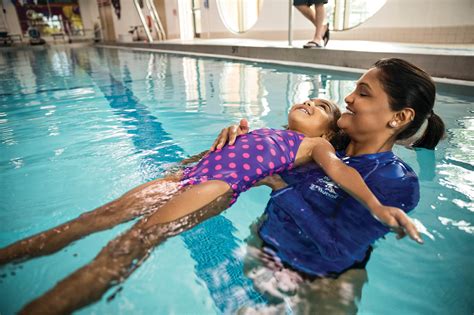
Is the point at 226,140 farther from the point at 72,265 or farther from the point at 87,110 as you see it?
the point at 87,110

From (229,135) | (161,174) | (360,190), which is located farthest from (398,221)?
(161,174)

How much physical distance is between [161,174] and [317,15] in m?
5.63

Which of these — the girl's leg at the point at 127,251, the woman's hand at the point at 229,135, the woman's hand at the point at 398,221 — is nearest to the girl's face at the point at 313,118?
the woman's hand at the point at 229,135

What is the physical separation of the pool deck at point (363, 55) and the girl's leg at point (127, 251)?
4.43 metres

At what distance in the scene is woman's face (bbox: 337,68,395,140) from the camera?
5.06 feet

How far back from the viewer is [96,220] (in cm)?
151

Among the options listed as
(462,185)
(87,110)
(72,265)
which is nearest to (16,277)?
(72,265)

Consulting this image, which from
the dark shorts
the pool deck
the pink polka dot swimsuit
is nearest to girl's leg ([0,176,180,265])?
the pink polka dot swimsuit

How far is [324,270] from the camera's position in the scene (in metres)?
1.28

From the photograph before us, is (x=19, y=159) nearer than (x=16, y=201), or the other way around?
(x=16, y=201)

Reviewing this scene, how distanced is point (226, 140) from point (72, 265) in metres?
1.02

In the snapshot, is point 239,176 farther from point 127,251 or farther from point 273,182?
point 127,251

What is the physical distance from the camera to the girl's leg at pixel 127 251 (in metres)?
1.01

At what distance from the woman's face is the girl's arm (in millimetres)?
198
